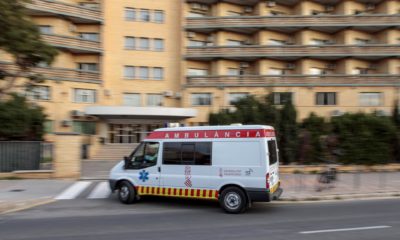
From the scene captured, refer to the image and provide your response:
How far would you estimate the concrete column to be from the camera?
1622cm

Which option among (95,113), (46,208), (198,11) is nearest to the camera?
(46,208)

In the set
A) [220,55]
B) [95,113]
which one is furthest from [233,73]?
[95,113]

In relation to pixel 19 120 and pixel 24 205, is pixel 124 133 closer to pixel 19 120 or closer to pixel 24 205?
pixel 19 120

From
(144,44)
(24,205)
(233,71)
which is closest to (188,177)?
(24,205)

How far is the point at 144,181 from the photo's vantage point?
10875mm

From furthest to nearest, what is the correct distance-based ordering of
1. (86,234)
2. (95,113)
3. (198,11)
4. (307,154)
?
1. (198,11)
2. (95,113)
3. (307,154)
4. (86,234)

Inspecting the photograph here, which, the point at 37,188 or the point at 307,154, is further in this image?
the point at 307,154

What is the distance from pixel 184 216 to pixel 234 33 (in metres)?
28.9

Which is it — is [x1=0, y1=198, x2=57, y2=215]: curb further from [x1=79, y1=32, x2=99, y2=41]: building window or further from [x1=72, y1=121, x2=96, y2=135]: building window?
[x1=79, y1=32, x2=99, y2=41]: building window

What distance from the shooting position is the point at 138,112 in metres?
30.1

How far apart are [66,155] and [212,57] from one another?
2081 centimetres

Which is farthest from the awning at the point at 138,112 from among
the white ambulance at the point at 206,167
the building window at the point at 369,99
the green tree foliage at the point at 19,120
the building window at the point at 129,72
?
the white ambulance at the point at 206,167

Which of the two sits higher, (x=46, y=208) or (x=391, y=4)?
(x=391, y=4)

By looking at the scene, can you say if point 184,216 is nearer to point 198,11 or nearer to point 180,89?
point 180,89
